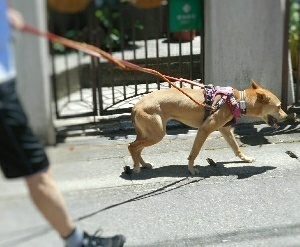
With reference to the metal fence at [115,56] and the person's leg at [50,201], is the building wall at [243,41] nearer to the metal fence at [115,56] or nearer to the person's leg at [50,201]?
the metal fence at [115,56]

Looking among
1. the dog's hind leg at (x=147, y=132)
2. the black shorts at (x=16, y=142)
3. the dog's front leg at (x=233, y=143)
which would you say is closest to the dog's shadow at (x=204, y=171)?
the dog's front leg at (x=233, y=143)

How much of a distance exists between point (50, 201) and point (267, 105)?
2.55 metres

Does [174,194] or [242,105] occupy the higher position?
[242,105]

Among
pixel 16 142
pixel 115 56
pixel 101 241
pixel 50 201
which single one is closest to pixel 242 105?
pixel 115 56

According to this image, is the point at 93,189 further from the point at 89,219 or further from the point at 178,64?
the point at 178,64

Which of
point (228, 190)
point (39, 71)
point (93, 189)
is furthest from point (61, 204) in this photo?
point (228, 190)

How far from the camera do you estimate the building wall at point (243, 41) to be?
146 inches

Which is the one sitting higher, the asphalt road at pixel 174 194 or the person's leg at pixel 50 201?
the person's leg at pixel 50 201

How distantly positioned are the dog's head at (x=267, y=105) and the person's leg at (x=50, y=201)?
2.37 meters

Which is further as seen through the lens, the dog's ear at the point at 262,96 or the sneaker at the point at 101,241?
the dog's ear at the point at 262,96

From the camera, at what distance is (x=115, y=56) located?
8.68 feet

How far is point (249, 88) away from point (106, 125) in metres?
1.79

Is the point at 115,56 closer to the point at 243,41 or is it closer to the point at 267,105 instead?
the point at 243,41

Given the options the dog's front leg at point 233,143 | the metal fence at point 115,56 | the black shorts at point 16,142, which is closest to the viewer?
the black shorts at point 16,142
